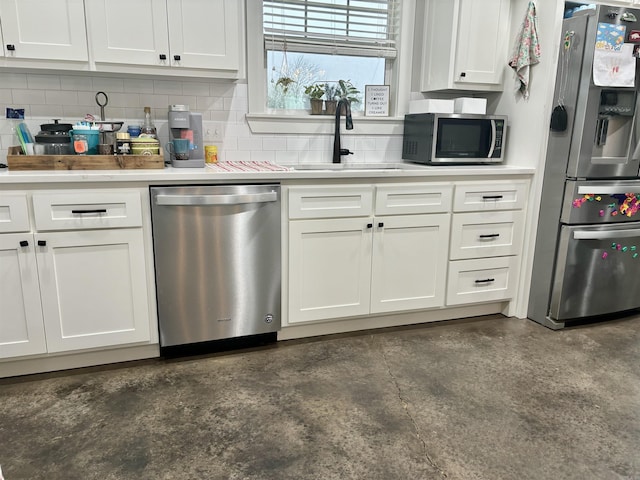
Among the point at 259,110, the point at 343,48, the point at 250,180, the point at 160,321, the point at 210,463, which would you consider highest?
the point at 343,48

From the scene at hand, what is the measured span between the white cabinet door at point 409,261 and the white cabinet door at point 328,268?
0.25 ft

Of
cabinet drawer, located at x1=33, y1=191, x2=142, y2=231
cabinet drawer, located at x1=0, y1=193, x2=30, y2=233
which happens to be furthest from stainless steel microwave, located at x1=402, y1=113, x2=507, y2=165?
cabinet drawer, located at x1=0, y1=193, x2=30, y2=233

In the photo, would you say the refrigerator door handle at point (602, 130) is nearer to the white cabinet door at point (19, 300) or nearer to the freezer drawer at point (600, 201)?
the freezer drawer at point (600, 201)

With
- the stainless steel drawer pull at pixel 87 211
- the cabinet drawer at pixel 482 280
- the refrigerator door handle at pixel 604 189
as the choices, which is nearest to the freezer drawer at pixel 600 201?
the refrigerator door handle at pixel 604 189

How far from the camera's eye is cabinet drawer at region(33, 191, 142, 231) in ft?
7.02

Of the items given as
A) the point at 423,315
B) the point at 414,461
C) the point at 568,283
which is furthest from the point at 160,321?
the point at 568,283

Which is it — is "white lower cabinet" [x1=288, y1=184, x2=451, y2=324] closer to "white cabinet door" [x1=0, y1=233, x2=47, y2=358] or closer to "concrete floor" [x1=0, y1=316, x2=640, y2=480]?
"concrete floor" [x1=0, y1=316, x2=640, y2=480]

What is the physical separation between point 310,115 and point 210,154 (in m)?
0.72

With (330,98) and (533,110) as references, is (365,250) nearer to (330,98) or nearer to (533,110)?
(330,98)

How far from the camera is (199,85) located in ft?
9.52

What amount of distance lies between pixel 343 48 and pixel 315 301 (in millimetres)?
1750

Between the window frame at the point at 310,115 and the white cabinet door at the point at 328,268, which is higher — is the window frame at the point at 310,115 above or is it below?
Answer: above

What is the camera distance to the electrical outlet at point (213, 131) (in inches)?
117

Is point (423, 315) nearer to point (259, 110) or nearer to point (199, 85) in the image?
point (259, 110)
